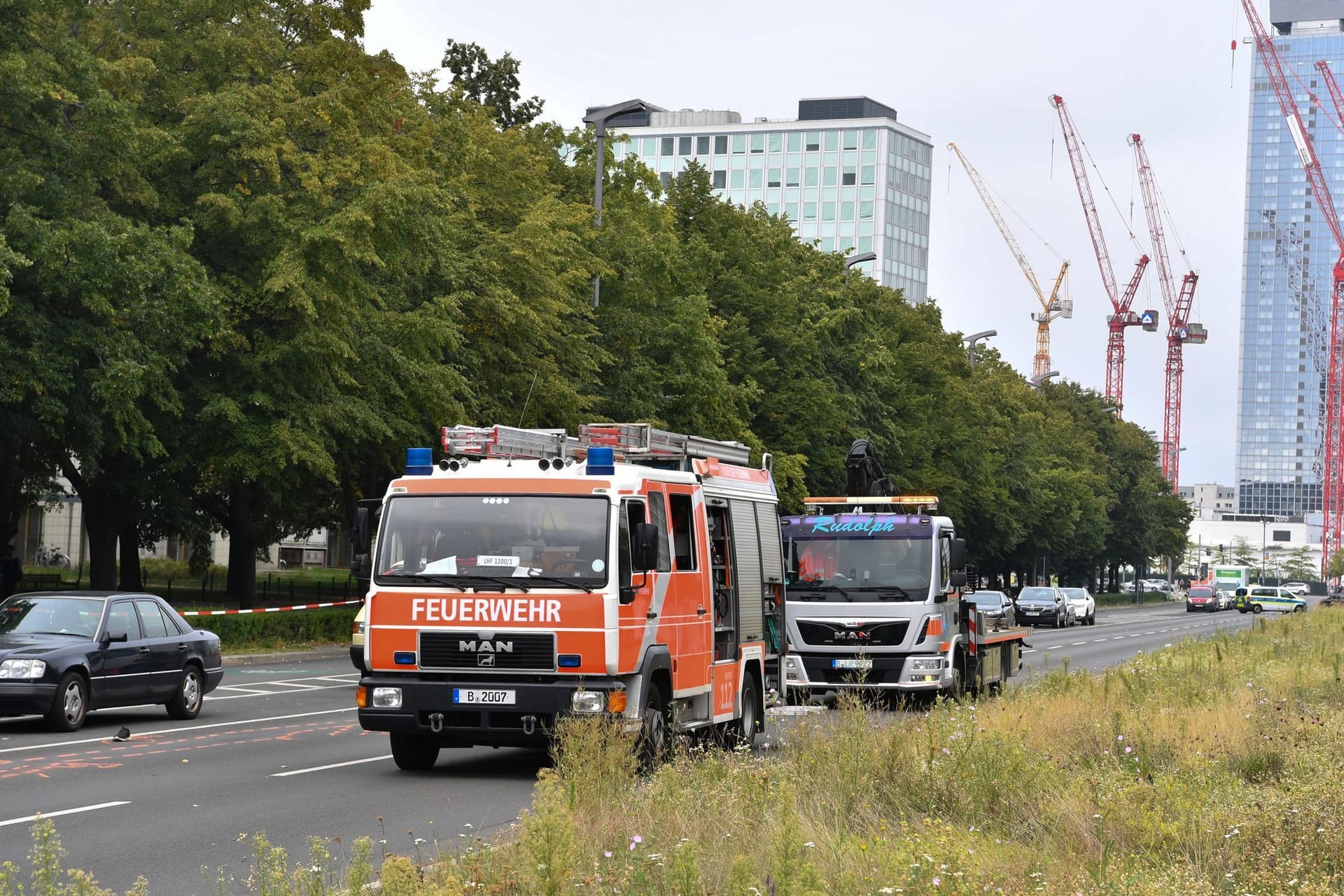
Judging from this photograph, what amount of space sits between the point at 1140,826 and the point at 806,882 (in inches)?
110

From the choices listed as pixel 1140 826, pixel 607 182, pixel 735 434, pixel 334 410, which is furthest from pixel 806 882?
pixel 607 182

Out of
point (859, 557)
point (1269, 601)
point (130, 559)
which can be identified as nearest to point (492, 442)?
point (859, 557)

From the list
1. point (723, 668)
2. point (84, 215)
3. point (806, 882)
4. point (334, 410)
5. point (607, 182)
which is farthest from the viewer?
point (607, 182)

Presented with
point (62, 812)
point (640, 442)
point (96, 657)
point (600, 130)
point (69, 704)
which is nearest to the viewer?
point (62, 812)

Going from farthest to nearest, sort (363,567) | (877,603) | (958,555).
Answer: (877,603) → (958,555) → (363,567)

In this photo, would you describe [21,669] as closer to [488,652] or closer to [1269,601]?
[488,652]

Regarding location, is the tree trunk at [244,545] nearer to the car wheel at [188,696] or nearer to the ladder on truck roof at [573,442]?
the car wheel at [188,696]

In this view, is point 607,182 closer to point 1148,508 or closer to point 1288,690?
point 1288,690

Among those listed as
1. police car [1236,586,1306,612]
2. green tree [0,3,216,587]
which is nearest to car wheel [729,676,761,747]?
green tree [0,3,216,587]

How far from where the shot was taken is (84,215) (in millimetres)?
27344

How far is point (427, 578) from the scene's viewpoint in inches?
548

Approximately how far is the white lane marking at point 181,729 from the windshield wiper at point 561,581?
3.67 metres

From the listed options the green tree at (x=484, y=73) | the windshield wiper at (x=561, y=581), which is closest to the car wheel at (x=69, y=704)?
the windshield wiper at (x=561, y=581)

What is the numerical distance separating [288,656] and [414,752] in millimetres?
16986
